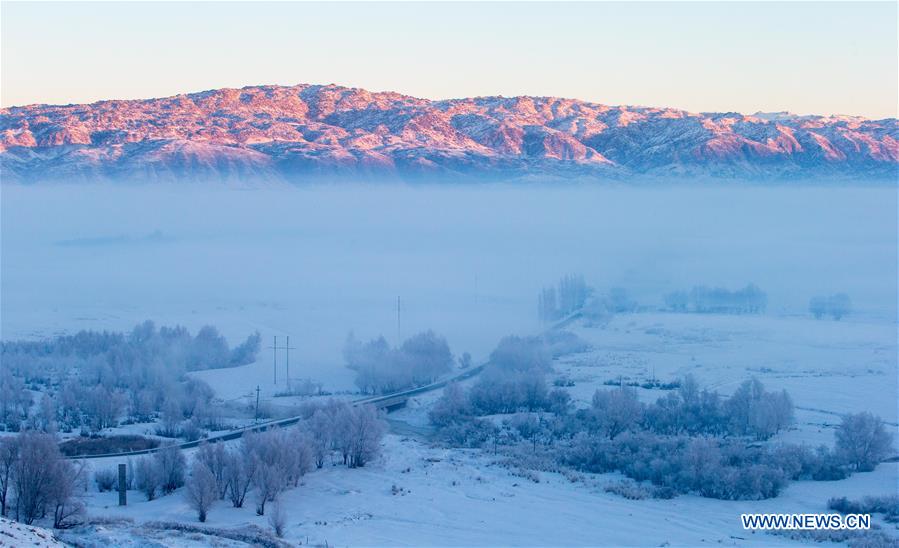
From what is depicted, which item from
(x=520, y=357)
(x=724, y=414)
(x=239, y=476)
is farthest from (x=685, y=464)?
(x=520, y=357)

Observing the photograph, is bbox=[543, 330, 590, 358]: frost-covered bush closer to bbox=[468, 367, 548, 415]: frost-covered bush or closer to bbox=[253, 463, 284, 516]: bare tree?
bbox=[468, 367, 548, 415]: frost-covered bush

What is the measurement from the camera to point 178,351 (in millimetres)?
47969

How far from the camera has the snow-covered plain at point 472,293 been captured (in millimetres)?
25188

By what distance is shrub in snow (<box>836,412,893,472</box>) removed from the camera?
1128 inches

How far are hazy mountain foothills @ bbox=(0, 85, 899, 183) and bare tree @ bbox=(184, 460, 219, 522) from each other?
110m

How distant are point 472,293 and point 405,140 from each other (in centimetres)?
7491

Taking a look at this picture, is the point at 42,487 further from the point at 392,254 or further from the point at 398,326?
the point at 392,254

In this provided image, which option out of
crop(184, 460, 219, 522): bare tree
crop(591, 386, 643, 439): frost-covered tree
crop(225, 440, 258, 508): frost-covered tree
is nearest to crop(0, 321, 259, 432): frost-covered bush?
crop(225, 440, 258, 508): frost-covered tree

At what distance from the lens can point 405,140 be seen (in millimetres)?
151125

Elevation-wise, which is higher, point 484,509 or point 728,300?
point 484,509

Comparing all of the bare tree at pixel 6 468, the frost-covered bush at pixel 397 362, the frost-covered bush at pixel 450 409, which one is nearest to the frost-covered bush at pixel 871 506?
the frost-covered bush at pixel 450 409

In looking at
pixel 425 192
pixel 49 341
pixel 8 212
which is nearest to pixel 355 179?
pixel 425 192

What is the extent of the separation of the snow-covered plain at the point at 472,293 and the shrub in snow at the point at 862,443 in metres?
0.81

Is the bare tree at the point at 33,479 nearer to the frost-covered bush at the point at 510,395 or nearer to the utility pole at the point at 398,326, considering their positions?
the frost-covered bush at the point at 510,395
